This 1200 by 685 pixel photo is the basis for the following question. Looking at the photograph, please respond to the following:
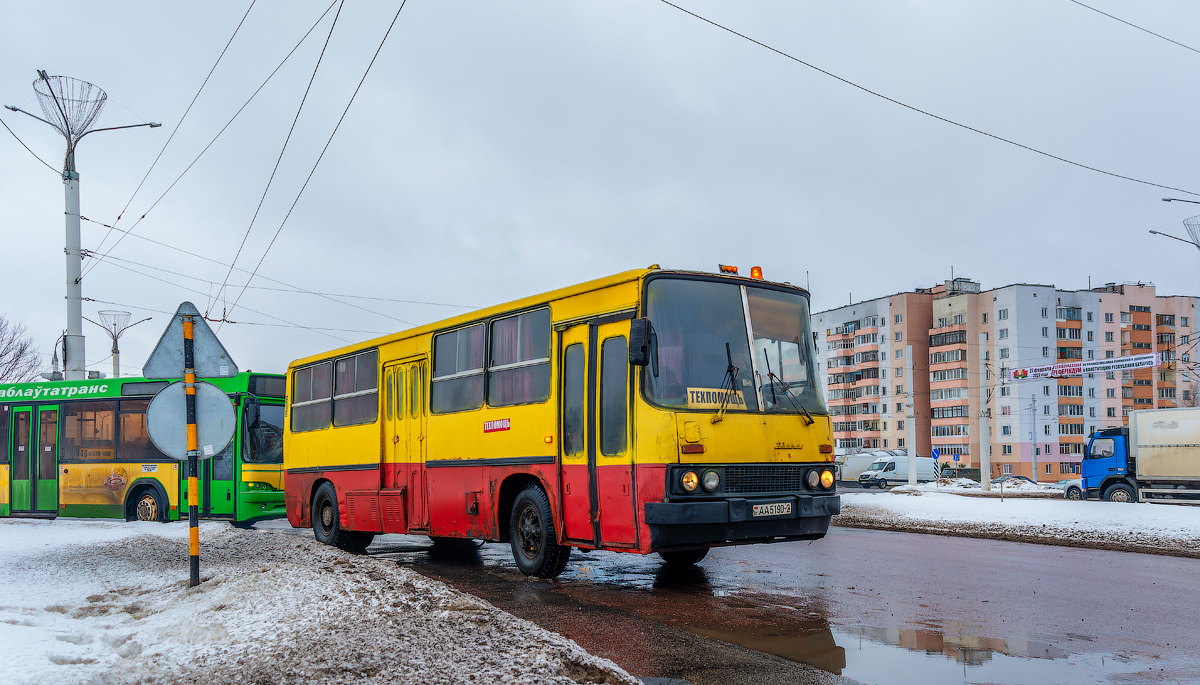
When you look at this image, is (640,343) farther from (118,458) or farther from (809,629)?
(118,458)

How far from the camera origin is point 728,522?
331 inches

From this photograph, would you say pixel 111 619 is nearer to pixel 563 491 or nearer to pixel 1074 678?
pixel 563 491

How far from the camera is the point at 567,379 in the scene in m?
9.54

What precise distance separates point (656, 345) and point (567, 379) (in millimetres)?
1352

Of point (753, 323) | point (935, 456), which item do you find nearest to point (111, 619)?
point (753, 323)

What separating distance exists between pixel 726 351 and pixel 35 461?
58.3 ft

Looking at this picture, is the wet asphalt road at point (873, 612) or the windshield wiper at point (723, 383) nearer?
the wet asphalt road at point (873, 612)

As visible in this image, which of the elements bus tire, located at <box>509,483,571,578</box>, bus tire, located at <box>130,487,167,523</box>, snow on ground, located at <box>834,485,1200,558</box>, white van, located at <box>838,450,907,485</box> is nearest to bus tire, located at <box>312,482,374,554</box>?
bus tire, located at <box>509,483,571,578</box>

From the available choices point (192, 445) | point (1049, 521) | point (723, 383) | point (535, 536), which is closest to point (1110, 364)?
point (1049, 521)

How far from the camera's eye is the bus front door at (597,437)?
8.66 m

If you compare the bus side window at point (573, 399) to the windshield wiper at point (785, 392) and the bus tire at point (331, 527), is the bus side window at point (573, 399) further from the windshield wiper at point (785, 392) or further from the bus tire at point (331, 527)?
the bus tire at point (331, 527)

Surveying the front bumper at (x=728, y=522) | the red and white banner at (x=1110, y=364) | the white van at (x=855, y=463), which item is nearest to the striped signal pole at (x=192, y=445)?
the front bumper at (x=728, y=522)

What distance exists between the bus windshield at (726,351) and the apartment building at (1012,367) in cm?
8128

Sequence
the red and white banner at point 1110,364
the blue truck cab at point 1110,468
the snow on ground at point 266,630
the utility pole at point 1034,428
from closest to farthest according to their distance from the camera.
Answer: the snow on ground at point 266,630, the blue truck cab at point 1110,468, the red and white banner at point 1110,364, the utility pole at point 1034,428
